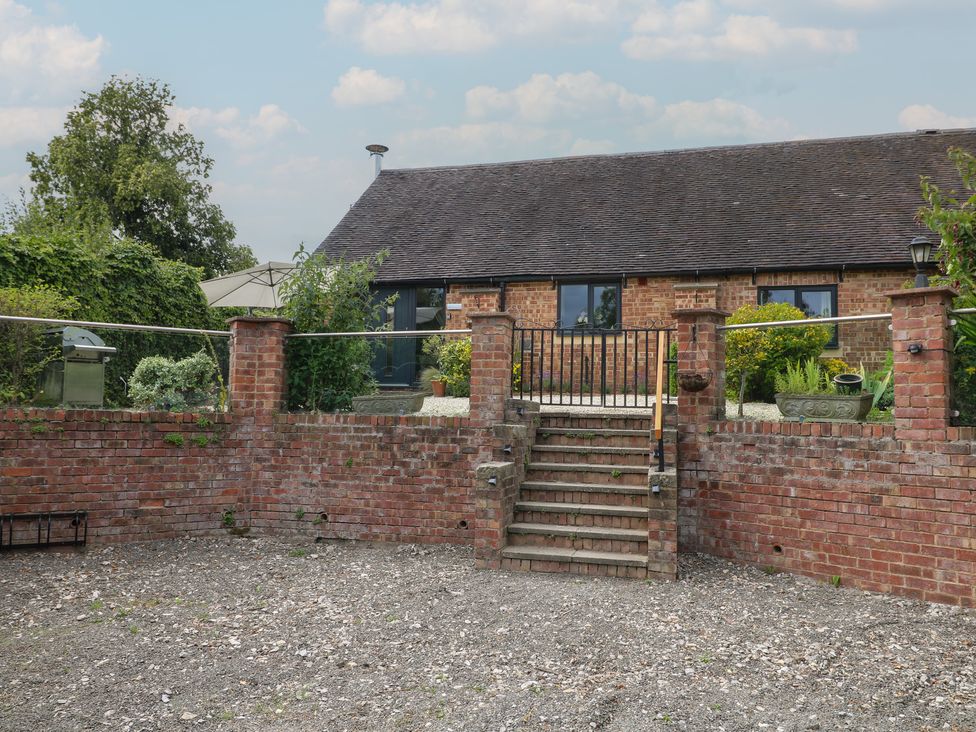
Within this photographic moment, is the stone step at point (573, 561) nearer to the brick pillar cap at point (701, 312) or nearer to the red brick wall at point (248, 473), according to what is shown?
the red brick wall at point (248, 473)

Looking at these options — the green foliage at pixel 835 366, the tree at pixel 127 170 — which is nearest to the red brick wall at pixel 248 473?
the green foliage at pixel 835 366

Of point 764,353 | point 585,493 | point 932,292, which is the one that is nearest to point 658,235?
point 764,353

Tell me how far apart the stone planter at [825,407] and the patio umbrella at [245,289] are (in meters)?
7.21

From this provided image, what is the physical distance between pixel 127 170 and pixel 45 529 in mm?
26053

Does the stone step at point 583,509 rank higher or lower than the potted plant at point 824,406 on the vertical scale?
lower

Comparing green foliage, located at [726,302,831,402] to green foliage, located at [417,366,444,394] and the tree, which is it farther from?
the tree

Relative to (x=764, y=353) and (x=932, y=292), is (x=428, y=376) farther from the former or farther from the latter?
(x=932, y=292)

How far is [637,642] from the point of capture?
15.6ft

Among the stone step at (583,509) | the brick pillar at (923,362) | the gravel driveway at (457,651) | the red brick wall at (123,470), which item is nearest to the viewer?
the gravel driveway at (457,651)

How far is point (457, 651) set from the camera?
15.3 feet

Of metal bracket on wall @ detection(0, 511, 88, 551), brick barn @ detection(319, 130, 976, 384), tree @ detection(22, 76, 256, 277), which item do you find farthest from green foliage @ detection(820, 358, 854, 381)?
tree @ detection(22, 76, 256, 277)

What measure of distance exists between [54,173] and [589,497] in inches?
1223

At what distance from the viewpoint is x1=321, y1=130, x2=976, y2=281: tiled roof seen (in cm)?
1440

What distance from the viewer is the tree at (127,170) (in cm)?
2852
